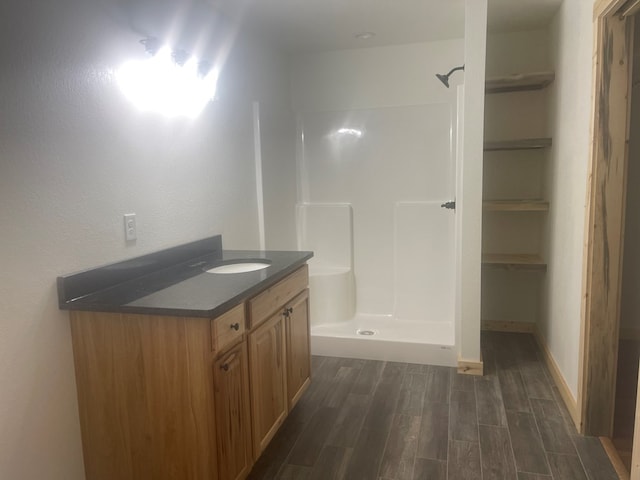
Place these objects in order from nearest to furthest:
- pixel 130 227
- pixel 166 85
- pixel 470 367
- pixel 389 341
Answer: pixel 130 227 → pixel 166 85 → pixel 470 367 → pixel 389 341

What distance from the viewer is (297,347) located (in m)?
2.48

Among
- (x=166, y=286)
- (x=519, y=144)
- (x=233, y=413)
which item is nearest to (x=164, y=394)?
(x=233, y=413)

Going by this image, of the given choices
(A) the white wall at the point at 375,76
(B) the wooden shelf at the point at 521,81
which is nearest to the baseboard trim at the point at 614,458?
(B) the wooden shelf at the point at 521,81

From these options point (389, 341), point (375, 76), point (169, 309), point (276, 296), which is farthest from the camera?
point (375, 76)

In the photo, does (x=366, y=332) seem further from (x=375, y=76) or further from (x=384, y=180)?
(x=375, y=76)

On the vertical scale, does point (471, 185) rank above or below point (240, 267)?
above

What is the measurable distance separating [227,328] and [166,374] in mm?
251

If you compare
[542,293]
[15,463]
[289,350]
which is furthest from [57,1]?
[542,293]

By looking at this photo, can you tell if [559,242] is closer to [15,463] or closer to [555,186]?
[555,186]

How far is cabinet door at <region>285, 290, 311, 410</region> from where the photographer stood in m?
2.37

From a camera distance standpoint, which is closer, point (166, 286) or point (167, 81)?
point (166, 286)

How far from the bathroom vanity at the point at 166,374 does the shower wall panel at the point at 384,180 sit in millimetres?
2094

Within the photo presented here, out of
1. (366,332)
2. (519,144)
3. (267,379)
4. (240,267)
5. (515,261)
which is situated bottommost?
(366,332)

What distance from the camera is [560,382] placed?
9.14 ft
